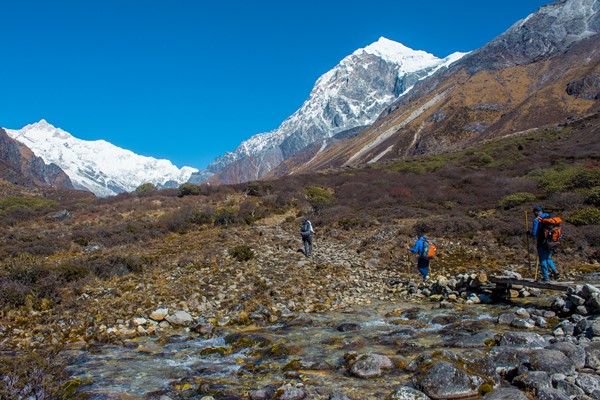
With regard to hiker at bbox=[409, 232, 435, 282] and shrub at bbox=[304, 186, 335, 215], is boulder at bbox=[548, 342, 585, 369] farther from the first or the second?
shrub at bbox=[304, 186, 335, 215]

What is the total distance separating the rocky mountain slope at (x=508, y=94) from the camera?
11031 cm

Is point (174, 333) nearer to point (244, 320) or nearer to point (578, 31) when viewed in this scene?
point (244, 320)

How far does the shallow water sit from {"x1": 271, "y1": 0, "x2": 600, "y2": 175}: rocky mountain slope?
302 ft

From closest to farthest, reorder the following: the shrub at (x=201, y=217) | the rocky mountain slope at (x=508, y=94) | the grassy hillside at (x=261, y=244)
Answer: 1. the grassy hillside at (x=261, y=244)
2. the shrub at (x=201, y=217)
3. the rocky mountain slope at (x=508, y=94)

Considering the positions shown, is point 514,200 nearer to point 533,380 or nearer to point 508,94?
point 533,380

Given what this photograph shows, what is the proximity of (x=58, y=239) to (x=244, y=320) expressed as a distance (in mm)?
16799

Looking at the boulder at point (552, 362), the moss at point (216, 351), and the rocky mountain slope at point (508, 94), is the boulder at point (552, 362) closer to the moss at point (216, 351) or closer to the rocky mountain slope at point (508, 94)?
the moss at point (216, 351)

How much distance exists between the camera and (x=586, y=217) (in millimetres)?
20047

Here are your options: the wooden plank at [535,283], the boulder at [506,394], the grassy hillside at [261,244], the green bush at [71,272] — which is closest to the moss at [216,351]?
the grassy hillside at [261,244]

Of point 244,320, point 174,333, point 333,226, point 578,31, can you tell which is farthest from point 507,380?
point 578,31

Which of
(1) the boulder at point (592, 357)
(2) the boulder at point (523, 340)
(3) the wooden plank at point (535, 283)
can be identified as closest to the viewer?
(1) the boulder at point (592, 357)

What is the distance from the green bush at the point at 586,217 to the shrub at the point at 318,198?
16.5 metres

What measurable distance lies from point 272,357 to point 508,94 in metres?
156

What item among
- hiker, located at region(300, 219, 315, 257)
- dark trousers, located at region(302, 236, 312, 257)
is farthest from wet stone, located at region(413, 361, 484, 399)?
dark trousers, located at region(302, 236, 312, 257)
